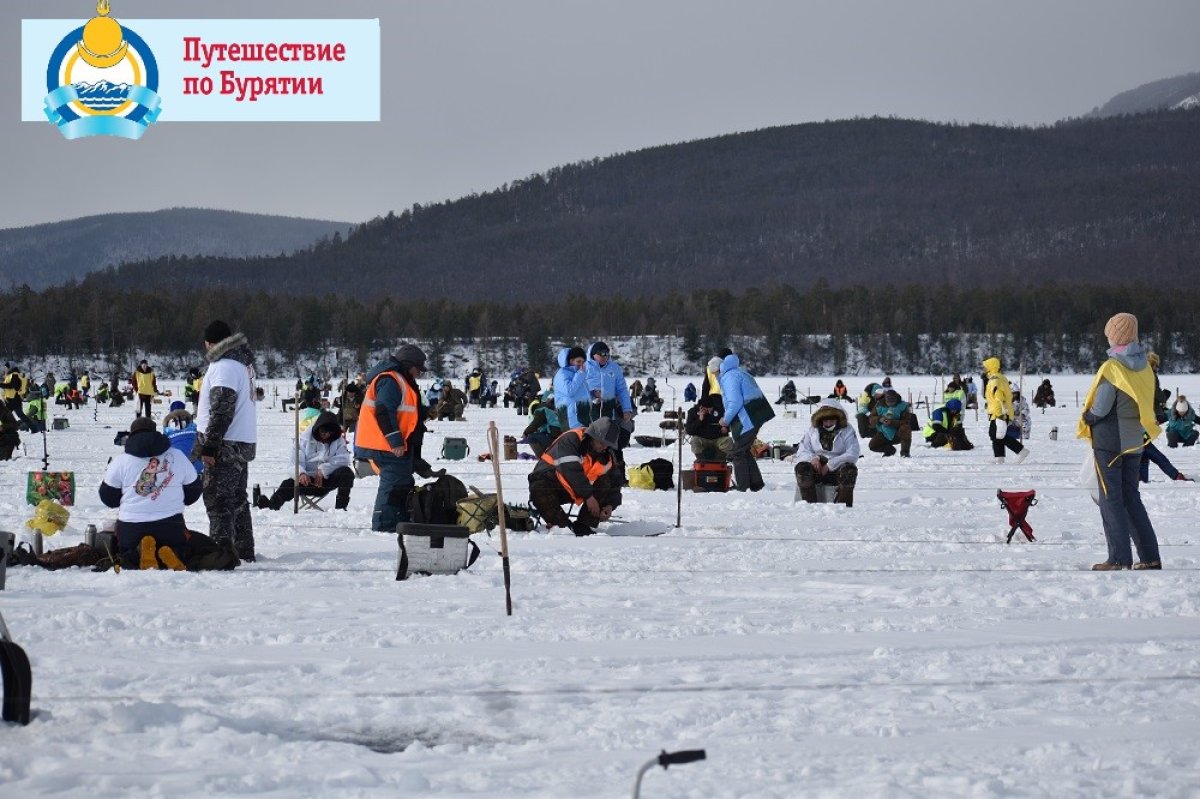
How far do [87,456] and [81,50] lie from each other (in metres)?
6.17

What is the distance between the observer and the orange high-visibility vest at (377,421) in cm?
1004

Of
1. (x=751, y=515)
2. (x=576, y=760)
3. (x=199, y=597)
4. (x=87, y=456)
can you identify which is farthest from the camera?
(x=87, y=456)

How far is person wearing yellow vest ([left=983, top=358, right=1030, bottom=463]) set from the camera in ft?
59.5

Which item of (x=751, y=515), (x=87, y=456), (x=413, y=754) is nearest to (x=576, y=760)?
(x=413, y=754)

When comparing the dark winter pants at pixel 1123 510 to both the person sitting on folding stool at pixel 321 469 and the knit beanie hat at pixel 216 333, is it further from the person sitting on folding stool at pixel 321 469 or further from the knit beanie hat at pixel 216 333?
the person sitting on folding stool at pixel 321 469

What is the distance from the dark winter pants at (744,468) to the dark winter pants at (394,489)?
452cm

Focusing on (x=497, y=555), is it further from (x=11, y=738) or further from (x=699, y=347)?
(x=699, y=347)

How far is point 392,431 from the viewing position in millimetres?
9992

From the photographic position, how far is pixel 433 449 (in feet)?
75.6

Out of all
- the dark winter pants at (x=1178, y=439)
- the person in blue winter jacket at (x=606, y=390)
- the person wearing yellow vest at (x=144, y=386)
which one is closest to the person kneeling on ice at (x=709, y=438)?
the person in blue winter jacket at (x=606, y=390)

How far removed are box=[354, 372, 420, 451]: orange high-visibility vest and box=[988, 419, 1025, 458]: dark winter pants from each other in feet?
33.2

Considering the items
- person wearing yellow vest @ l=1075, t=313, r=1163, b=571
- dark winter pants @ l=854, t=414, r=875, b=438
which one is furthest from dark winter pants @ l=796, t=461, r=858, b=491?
dark winter pants @ l=854, t=414, r=875, b=438

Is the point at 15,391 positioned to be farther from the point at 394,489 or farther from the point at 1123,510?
the point at 1123,510

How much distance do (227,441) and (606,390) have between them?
5.87 metres
